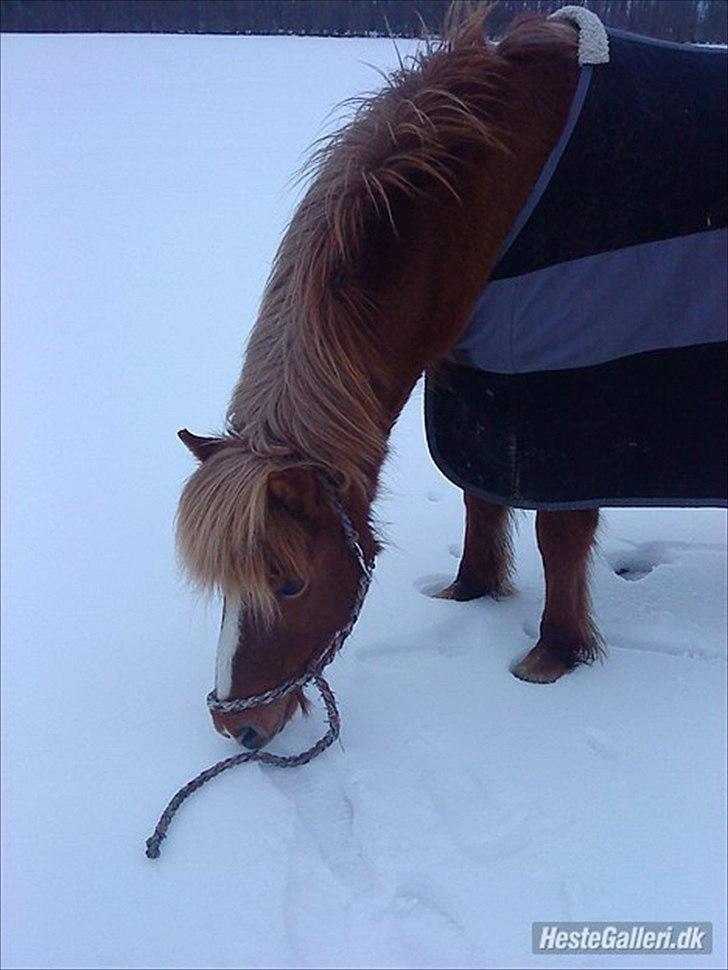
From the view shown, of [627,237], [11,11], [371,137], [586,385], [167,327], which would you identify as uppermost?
[11,11]

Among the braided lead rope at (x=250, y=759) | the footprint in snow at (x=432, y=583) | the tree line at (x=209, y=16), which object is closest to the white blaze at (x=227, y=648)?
the braided lead rope at (x=250, y=759)

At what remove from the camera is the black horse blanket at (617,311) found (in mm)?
1571

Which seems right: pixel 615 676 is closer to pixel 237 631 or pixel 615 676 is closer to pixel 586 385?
pixel 586 385

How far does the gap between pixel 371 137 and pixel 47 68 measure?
960 centimetres

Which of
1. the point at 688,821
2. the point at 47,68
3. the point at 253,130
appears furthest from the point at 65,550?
the point at 47,68

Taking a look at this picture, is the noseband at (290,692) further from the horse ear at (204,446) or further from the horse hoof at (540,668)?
the horse hoof at (540,668)

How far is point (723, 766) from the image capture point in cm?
155

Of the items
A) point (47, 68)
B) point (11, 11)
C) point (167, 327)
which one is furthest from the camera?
point (11, 11)

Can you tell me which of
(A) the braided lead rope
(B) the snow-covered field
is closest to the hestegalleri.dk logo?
(B) the snow-covered field

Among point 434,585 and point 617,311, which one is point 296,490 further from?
point 434,585

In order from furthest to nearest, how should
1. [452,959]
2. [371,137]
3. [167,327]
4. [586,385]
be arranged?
1. [167,327]
2. [586,385]
3. [371,137]
4. [452,959]

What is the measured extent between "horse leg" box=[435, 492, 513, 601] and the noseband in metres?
0.60

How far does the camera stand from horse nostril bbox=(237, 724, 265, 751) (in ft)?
4.78

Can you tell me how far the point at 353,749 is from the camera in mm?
1604
